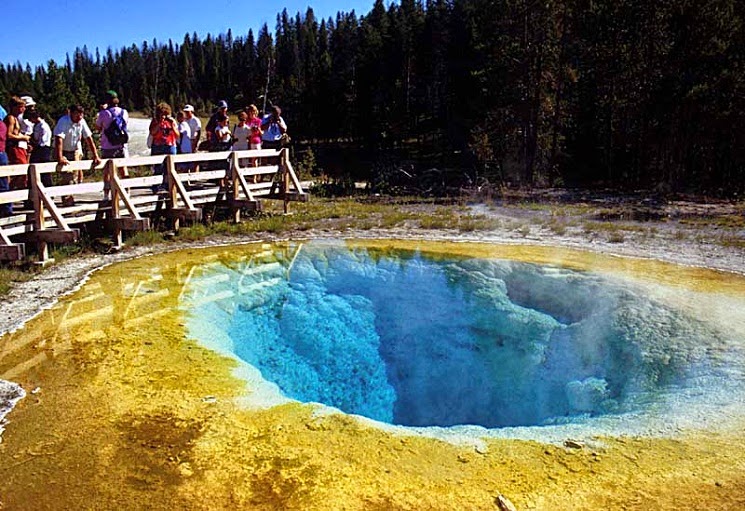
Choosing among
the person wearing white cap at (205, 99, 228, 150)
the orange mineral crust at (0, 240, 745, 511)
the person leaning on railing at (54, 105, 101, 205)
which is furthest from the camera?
the person wearing white cap at (205, 99, 228, 150)

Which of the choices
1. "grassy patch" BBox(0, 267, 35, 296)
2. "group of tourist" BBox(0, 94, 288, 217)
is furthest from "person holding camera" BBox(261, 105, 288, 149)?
"grassy patch" BBox(0, 267, 35, 296)

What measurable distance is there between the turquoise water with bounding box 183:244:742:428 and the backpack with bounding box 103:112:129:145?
10.2ft

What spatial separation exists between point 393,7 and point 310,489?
62.8 m

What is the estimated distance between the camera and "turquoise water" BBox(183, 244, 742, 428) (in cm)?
514

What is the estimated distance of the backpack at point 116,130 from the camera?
9453mm

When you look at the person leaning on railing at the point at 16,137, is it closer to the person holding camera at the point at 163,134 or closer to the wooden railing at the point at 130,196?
the wooden railing at the point at 130,196

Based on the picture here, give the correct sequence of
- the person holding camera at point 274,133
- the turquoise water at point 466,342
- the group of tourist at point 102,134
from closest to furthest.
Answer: the turquoise water at point 466,342 < the group of tourist at point 102,134 < the person holding camera at point 274,133

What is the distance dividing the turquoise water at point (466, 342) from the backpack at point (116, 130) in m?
3.10

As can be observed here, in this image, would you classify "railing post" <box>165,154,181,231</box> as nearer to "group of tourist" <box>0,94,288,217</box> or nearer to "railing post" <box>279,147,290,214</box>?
"group of tourist" <box>0,94,288,217</box>

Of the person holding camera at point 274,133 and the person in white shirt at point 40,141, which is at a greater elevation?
the person holding camera at point 274,133

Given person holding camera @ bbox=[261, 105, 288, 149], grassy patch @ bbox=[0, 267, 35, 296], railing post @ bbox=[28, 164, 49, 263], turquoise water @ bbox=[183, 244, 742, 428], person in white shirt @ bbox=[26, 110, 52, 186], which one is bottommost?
turquoise water @ bbox=[183, 244, 742, 428]

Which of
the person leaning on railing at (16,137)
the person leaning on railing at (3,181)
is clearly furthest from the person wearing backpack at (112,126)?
the person leaning on railing at (3,181)

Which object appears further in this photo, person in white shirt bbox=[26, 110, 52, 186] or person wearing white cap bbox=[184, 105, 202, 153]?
person wearing white cap bbox=[184, 105, 202, 153]

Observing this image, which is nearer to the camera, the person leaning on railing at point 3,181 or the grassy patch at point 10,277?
the grassy patch at point 10,277
